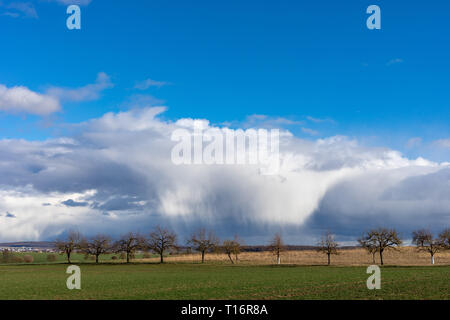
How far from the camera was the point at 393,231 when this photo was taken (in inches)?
4742

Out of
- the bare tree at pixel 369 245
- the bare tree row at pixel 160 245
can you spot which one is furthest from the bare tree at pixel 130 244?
the bare tree at pixel 369 245

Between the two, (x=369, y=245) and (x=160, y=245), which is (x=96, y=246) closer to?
(x=160, y=245)

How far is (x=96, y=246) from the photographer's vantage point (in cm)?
14475

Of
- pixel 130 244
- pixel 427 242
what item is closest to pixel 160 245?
pixel 130 244

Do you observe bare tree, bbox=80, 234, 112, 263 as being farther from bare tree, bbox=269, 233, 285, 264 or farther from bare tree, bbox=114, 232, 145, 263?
bare tree, bbox=269, 233, 285, 264

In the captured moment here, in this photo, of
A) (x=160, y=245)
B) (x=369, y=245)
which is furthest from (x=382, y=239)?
(x=160, y=245)

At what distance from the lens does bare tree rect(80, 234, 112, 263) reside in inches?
5652

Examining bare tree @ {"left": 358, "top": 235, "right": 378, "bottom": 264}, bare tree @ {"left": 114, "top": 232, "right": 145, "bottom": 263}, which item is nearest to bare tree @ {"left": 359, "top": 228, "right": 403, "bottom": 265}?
bare tree @ {"left": 358, "top": 235, "right": 378, "bottom": 264}

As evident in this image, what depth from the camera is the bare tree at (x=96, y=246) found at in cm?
14355

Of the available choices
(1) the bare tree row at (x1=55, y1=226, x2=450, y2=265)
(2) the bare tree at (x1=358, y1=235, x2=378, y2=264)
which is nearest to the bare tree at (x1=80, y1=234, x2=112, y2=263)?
(1) the bare tree row at (x1=55, y1=226, x2=450, y2=265)

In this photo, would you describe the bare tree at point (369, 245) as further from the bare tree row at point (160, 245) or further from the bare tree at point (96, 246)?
the bare tree at point (96, 246)

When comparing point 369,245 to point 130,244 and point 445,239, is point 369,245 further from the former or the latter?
point 130,244
